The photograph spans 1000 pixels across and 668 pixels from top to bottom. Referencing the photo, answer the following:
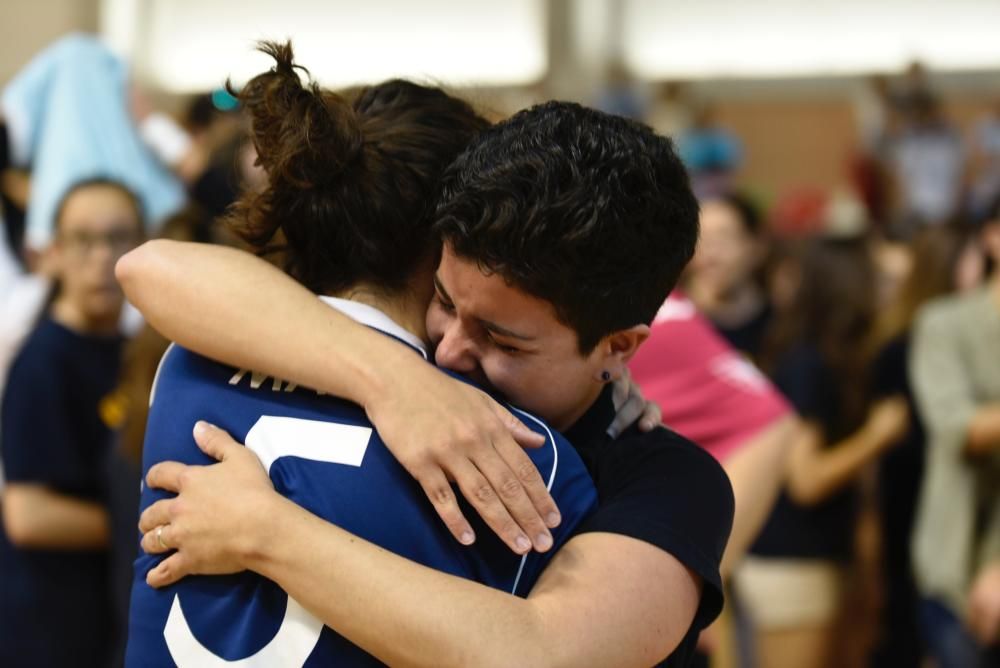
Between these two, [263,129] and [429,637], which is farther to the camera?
[263,129]

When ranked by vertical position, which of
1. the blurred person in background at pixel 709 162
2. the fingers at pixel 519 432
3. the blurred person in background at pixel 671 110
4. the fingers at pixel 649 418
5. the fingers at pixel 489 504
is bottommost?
the blurred person in background at pixel 671 110

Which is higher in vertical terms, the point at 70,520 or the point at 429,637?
the point at 429,637

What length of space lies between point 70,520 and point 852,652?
2400 mm

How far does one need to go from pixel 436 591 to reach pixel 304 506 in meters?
0.16

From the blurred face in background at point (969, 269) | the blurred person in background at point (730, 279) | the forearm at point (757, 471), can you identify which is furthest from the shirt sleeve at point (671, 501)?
the blurred person in background at point (730, 279)

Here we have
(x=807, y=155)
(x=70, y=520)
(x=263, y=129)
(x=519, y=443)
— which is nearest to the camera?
(x=519, y=443)

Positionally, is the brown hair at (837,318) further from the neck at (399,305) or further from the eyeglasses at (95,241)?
the neck at (399,305)

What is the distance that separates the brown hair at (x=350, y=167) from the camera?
50.8 inches

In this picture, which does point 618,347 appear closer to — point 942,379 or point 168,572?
point 168,572

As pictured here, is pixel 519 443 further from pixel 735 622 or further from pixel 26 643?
pixel 735 622

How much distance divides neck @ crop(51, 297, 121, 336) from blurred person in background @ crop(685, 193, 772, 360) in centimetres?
221

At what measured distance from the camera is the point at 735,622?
414 cm

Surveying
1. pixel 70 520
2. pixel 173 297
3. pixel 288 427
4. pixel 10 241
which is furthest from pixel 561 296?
pixel 10 241

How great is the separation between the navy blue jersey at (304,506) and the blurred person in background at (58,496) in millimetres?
1759
